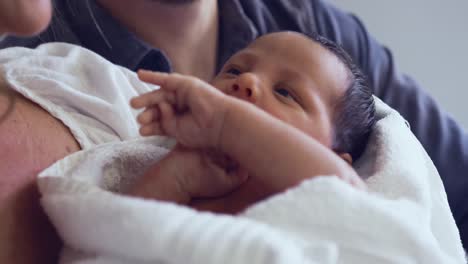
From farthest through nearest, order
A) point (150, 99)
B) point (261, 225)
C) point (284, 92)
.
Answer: point (284, 92) < point (150, 99) < point (261, 225)

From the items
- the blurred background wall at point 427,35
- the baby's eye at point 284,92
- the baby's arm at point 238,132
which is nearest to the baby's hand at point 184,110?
the baby's arm at point 238,132

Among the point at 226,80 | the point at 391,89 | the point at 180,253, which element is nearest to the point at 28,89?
the point at 226,80

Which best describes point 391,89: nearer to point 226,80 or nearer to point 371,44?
point 371,44

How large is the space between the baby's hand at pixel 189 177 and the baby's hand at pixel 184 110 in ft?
0.07

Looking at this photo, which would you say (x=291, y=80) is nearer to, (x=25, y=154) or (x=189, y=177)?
(x=189, y=177)

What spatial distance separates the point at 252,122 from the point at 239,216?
3.8 inches

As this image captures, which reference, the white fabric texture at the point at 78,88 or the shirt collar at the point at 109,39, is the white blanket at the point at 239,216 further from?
the shirt collar at the point at 109,39

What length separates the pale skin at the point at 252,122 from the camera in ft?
1.66

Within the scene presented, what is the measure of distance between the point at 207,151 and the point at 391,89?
2.23ft

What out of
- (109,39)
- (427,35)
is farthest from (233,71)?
(427,35)

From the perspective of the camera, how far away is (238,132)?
0.52 metres

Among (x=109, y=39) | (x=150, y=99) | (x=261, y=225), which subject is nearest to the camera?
(x=261, y=225)

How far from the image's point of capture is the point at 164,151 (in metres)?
0.70

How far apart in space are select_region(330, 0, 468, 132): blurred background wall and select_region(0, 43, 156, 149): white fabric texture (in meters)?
1.11
